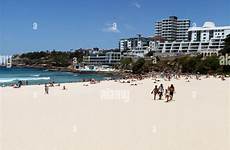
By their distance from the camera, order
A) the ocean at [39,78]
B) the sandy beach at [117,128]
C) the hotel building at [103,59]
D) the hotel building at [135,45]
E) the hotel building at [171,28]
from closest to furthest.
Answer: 1. the sandy beach at [117,128]
2. the ocean at [39,78]
3. the hotel building at [135,45]
4. the hotel building at [103,59]
5. the hotel building at [171,28]

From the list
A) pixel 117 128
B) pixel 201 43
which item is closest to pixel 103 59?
pixel 201 43

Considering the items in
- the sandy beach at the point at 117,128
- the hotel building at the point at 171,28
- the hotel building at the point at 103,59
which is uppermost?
the hotel building at the point at 171,28

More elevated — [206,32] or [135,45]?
[206,32]

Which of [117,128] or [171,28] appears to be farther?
[171,28]

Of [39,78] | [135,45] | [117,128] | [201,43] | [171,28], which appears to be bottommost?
[39,78]

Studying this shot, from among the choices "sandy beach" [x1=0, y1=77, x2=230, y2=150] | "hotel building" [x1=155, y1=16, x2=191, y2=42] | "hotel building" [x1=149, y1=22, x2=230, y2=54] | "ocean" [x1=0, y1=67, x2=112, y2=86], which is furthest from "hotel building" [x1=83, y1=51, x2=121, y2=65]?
"sandy beach" [x1=0, y1=77, x2=230, y2=150]

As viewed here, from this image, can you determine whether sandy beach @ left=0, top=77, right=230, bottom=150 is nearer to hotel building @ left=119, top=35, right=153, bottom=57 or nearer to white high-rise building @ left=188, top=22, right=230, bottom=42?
white high-rise building @ left=188, top=22, right=230, bottom=42

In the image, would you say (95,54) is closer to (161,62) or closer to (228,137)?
(161,62)

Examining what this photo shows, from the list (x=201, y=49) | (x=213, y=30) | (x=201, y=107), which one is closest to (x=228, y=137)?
(x=201, y=107)

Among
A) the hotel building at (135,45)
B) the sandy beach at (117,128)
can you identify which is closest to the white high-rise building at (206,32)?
the hotel building at (135,45)

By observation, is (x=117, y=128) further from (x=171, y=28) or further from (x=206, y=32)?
(x=171, y=28)

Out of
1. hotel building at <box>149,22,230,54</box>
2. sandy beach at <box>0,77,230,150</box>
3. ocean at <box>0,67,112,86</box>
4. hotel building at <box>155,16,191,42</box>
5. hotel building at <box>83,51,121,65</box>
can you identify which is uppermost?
hotel building at <box>155,16,191,42</box>

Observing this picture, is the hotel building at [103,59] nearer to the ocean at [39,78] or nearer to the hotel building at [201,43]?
the hotel building at [201,43]

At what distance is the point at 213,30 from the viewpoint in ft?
404
